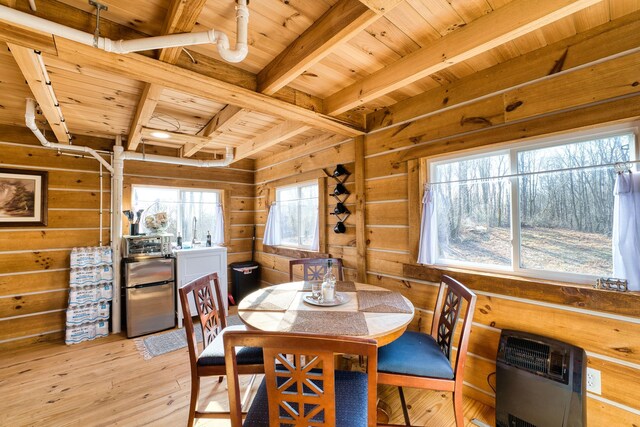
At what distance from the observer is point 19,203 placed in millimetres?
3014

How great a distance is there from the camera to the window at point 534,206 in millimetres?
1643

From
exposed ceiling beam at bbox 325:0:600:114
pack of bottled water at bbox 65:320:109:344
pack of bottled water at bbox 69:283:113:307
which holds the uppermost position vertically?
exposed ceiling beam at bbox 325:0:600:114

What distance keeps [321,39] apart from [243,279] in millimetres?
3680

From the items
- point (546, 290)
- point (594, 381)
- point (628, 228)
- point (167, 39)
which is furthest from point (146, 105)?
point (594, 381)

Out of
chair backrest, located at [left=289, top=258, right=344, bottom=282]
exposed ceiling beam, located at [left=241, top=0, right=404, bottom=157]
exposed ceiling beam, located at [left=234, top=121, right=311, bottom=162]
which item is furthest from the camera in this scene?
exposed ceiling beam, located at [left=234, top=121, right=311, bottom=162]

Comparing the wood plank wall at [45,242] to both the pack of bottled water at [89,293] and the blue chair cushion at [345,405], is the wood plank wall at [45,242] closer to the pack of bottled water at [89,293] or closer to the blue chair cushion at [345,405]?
the pack of bottled water at [89,293]

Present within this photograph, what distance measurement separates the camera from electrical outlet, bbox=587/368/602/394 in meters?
1.56

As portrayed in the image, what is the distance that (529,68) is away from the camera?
1812 mm

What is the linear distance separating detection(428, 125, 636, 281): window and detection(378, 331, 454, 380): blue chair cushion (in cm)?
82

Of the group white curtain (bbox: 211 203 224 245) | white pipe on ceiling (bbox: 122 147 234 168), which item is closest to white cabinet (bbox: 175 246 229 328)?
white curtain (bbox: 211 203 224 245)

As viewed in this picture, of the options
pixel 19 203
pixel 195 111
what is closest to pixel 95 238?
pixel 19 203

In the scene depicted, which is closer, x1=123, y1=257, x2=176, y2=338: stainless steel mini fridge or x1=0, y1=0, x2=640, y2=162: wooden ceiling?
x1=0, y1=0, x2=640, y2=162: wooden ceiling

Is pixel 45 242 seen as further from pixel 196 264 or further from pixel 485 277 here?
pixel 485 277

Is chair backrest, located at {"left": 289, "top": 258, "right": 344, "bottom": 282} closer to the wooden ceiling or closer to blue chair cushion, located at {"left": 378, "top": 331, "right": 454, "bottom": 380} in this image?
blue chair cushion, located at {"left": 378, "top": 331, "right": 454, "bottom": 380}
